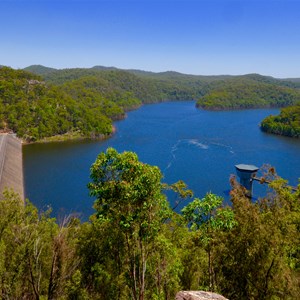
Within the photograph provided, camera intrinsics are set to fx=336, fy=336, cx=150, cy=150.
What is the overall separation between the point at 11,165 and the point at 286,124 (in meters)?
103

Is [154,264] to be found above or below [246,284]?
above

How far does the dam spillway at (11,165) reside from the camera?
62009mm

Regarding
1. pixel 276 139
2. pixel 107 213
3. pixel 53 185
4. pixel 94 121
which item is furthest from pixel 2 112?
pixel 107 213

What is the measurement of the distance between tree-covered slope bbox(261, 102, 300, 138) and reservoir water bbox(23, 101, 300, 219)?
212 inches

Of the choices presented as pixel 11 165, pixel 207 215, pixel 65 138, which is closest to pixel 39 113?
pixel 65 138

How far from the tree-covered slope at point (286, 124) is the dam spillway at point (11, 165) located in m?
92.8

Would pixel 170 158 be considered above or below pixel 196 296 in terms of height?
below

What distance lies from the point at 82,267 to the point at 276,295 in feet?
39.8

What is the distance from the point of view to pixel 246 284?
667 inches

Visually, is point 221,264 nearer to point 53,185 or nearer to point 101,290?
point 101,290

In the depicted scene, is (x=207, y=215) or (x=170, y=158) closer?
(x=207, y=215)

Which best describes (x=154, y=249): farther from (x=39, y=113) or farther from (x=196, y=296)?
(x=39, y=113)

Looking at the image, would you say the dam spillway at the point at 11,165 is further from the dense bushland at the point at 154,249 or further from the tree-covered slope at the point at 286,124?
the tree-covered slope at the point at 286,124

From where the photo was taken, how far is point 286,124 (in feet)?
433
